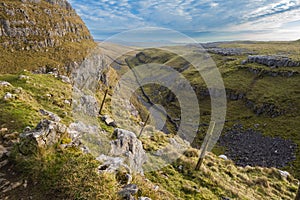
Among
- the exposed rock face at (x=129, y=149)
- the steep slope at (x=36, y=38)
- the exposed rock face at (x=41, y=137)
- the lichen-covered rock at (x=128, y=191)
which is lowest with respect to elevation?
the exposed rock face at (x=129, y=149)

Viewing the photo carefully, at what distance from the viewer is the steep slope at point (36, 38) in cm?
6028

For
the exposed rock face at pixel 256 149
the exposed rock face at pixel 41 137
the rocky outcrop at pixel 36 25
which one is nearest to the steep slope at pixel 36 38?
the rocky outcrop at pixel 36 25

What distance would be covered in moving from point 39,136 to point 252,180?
21.3m

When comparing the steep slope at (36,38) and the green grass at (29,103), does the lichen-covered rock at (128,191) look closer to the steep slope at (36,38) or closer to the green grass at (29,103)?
the green grass at (29,103)

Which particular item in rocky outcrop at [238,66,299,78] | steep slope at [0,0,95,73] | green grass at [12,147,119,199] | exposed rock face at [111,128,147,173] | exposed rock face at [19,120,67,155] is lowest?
rocky outcrop at [238,66,299,78]

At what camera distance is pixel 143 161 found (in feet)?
53.1

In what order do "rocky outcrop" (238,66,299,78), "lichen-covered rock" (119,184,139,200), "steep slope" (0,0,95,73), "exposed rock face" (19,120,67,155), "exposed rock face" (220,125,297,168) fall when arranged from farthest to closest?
1. "rocky outcrop" (238,66,299,78)
2. "steep slope" (0,0,95,73)
3. "exposed rock face" (220,125,297,168)
4. "exposed rock face" (19,120,67,155)
5. "lichen-covered rock" (119,184,139,200)

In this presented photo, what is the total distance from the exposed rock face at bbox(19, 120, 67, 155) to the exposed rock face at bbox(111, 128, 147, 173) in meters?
4.19

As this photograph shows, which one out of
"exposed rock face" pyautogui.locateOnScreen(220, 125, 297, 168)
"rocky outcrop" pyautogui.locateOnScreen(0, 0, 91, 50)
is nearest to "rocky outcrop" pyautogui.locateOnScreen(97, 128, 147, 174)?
"exposed rock face" pyautogui.locateOnScreen(220, 125, 297, 168)

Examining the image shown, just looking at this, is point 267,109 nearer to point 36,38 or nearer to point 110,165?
point 36,38

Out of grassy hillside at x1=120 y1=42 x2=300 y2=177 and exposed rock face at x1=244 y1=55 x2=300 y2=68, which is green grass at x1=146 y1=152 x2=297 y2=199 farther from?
exposed rock face at x1=244 y1=55 x2=300 y2=68

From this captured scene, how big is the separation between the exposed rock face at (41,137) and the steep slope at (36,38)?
53887 mm

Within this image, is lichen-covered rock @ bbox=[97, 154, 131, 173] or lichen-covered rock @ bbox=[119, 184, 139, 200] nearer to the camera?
lichen-covered rock @ bbox=[119, 184, 139, 200]

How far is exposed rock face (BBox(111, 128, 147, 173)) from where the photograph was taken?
1358 cm
